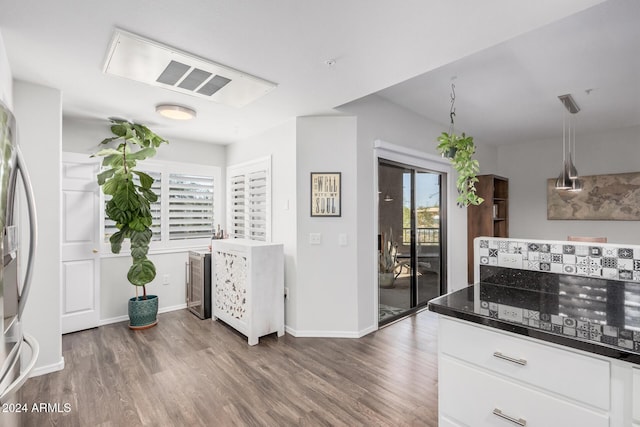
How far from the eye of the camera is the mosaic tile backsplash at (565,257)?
150 centimetres

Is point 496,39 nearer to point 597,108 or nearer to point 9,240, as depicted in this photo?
point 9,240

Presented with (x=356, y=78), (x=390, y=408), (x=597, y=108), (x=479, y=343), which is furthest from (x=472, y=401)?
(x=597, y=108)

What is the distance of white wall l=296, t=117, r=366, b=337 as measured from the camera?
3.28 m

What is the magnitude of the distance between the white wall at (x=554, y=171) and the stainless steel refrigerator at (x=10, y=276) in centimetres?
671

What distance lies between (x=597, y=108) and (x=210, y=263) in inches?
208

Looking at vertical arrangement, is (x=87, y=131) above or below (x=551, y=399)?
above

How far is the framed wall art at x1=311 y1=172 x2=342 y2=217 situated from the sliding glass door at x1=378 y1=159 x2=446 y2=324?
603 mm

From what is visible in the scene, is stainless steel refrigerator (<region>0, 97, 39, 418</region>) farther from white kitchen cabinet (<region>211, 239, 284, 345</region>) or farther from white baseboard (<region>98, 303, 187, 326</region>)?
white baseboard (<region>98, 303, 187, 326</region>)

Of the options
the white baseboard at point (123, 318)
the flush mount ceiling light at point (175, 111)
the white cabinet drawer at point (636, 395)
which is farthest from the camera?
the white baseboard at point (123, 318)

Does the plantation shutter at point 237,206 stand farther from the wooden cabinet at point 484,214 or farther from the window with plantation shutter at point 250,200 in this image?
the wooden cabinet at point 484,214

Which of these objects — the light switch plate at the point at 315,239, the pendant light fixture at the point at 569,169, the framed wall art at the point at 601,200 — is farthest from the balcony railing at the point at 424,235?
the framed wall art at the point at 601,200

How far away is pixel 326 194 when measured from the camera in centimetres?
332

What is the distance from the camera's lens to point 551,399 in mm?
1154

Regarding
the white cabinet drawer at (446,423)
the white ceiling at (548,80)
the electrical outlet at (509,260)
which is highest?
the white ceiling at (548,80)
